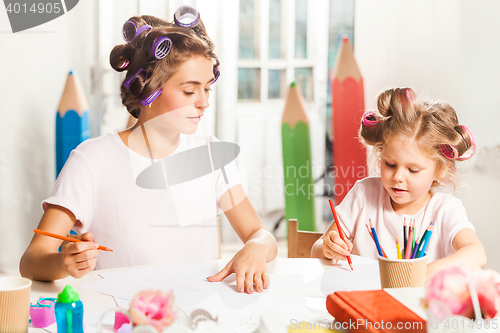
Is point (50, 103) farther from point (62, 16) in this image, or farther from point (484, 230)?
point (484, 230)

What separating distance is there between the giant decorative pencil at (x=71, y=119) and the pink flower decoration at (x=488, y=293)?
155cm

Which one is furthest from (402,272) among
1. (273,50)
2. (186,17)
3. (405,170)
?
(273,50)

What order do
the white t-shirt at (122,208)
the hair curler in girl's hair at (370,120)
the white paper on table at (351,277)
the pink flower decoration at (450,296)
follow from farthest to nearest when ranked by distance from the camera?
1. the hair curler in girl's hair at (370,120)
2. the white t-shirt at (122,208)
3. the white paper on table at (351,277)
4. the pink flower decoration at (450,296)

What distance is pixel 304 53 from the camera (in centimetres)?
208

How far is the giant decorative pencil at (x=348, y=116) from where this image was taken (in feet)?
5.80

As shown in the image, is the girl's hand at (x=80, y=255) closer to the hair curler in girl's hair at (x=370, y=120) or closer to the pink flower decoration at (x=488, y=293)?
the pink flower decoration at (x=488, y=293)

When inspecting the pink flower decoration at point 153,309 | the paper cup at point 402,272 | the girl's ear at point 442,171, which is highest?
the girl's ear at point 442,171

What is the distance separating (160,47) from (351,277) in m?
0.58

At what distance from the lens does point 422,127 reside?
1.01m

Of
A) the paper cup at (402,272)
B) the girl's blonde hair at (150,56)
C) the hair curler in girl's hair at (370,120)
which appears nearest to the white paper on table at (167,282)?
the paper cup at (402,272)

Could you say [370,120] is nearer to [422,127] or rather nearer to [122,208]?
[422,127]

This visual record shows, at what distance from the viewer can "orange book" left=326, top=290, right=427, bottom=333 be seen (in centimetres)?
48

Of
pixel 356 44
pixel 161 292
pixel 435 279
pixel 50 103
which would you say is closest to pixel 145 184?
pixel 161 292

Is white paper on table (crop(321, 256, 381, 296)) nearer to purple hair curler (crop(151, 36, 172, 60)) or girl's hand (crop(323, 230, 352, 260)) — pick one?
girl's hand (crop(323, 230, 352, 260))
